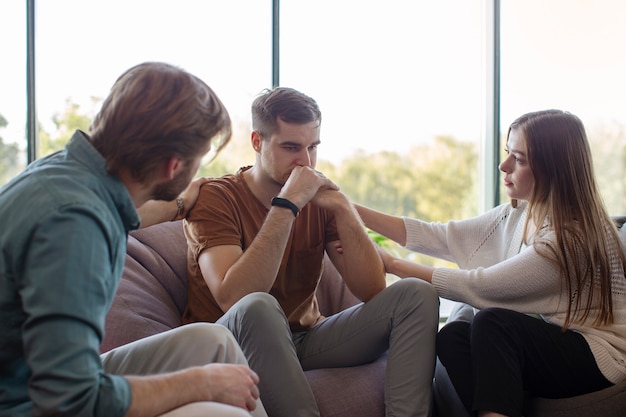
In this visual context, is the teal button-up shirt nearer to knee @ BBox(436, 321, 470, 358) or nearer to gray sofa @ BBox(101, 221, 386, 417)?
gray sofa @ BBox(101, 221, 386, 417)

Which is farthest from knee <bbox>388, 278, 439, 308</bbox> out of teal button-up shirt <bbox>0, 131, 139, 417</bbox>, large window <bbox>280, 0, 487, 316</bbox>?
large window <bbox>280, 0, 487, 316</bbox>

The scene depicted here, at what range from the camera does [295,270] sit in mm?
2285

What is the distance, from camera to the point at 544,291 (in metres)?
2.13

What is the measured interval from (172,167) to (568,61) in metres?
3.67

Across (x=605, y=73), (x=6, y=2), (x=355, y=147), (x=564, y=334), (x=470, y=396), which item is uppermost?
(x=6, y=2)

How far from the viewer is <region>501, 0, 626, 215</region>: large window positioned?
439cm

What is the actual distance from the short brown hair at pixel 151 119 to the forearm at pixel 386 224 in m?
1.30

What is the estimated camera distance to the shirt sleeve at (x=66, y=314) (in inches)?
42.4

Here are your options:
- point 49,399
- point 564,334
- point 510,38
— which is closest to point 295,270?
point 564,334

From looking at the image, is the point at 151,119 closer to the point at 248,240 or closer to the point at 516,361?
the point at 248,240

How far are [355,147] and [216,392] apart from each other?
10.1ft

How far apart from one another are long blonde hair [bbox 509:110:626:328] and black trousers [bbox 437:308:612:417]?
93 mm

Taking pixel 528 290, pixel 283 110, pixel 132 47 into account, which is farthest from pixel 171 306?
pixel 132 47

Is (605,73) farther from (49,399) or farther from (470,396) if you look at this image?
(49,399)
